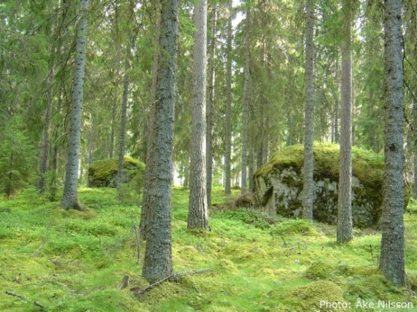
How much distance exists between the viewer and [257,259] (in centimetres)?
A: 757

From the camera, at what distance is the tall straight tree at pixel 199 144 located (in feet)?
31.6

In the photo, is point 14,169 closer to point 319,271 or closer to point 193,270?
point 193,270

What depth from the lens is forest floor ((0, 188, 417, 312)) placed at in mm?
4742

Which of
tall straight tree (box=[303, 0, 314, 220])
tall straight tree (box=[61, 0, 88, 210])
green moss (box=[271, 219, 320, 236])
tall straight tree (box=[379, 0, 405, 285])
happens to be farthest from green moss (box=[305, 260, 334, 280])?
tall straight tree (box=[61, 0, 88, 210])

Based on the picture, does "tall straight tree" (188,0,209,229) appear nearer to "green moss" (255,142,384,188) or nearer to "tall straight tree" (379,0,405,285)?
"tall straight tree" (379,0,405,285)

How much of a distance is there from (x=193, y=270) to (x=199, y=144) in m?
4.31

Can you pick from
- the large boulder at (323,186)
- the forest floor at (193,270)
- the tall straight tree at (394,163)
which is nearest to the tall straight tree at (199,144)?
the forest floor at (193,270)

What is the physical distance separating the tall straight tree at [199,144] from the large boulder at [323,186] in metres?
5.25

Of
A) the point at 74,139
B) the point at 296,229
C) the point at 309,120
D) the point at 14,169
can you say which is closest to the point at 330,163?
the point at 309,120

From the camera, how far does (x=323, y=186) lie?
1385 centimetres

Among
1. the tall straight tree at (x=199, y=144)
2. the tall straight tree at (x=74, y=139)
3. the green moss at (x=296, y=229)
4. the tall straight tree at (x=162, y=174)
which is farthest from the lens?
the tall straight tree at (x=74, y=139)

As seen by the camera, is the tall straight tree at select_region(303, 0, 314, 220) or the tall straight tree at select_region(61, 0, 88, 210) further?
the tall straight tree at select_region(303, 0, 314, 220)

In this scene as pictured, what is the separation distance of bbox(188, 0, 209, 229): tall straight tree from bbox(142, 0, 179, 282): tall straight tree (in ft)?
14.1

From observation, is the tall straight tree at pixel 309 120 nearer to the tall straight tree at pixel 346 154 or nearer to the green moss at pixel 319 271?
the tall straight tree at pixel 346 154
